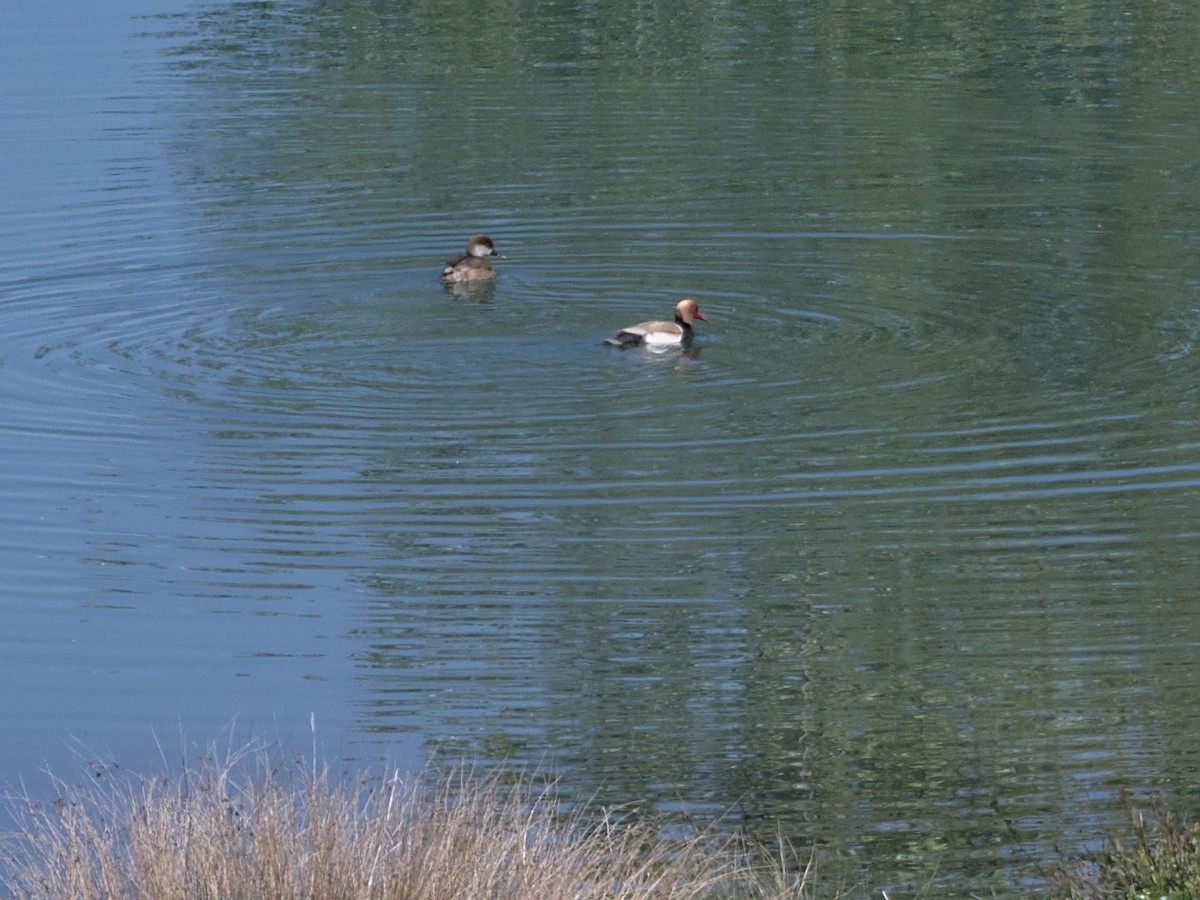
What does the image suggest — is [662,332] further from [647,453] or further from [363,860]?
[363,860]

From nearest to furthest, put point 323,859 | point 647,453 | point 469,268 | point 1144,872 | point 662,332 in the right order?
point 323,859
point 1144,872
point 647,453
point 662,332
point 469,268

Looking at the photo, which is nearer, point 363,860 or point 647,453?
point 363,860

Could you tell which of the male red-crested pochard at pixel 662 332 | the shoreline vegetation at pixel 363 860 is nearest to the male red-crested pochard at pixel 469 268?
the male red-crested pochard at pixel 662 332

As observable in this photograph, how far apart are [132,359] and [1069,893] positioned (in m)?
12.0

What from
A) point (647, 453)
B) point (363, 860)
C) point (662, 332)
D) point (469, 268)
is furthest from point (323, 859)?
point (469, 268)

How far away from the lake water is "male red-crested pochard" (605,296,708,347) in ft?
0.56

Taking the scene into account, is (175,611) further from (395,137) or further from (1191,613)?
(395,137)

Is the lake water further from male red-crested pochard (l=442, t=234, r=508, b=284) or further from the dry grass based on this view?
the dry grass

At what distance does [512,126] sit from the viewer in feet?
95.3

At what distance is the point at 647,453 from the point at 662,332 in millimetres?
2638

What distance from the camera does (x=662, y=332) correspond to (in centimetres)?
1747

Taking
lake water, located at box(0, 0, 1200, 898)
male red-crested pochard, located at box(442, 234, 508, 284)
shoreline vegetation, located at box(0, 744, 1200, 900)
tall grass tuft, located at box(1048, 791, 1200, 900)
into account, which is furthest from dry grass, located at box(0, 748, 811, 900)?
male red-crested pochard, located at box(442, 234, 508, 284)

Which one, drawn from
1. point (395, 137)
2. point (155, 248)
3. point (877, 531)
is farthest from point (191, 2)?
point (877, 531)

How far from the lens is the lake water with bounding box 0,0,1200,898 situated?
33.7 ft
